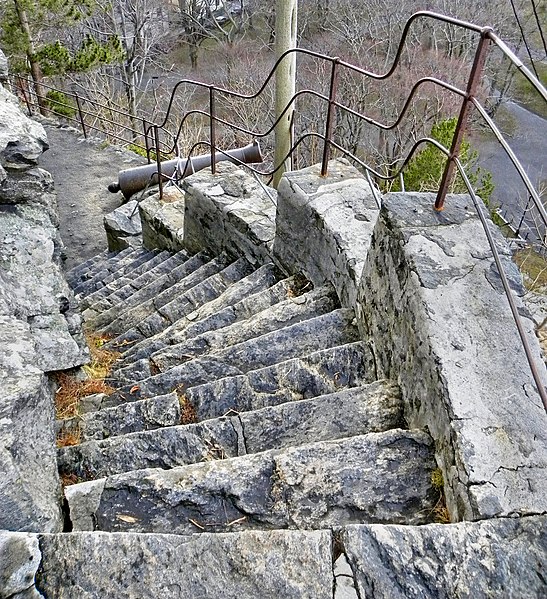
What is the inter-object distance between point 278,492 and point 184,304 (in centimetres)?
252

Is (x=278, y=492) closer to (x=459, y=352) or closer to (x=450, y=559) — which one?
(x=450, y=559)

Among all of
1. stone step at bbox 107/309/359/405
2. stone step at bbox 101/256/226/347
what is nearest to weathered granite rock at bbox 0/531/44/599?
stone step at bbox 107/309/359/405

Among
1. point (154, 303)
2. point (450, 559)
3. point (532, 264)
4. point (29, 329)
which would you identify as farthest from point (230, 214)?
point (532, 264)

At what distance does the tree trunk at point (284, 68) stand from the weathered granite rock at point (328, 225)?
3101mm

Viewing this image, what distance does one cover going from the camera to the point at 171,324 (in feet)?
12.9

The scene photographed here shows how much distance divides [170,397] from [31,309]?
1.30m

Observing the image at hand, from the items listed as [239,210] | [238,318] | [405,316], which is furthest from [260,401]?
[239,210]

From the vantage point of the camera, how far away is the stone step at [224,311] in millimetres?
3387

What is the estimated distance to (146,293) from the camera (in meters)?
4.83

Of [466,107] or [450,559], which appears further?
[466,107]

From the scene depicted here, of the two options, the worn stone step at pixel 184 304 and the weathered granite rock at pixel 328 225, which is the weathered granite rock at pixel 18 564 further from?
Result: the worn stone step at pixel 184 304

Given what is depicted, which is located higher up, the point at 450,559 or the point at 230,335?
the point at 450,559

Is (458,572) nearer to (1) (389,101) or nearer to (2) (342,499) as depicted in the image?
(2) (342,499)

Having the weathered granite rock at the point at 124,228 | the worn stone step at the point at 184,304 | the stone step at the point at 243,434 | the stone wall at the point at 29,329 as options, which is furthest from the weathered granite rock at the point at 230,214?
the weathered granite rock at the point at 124,228
